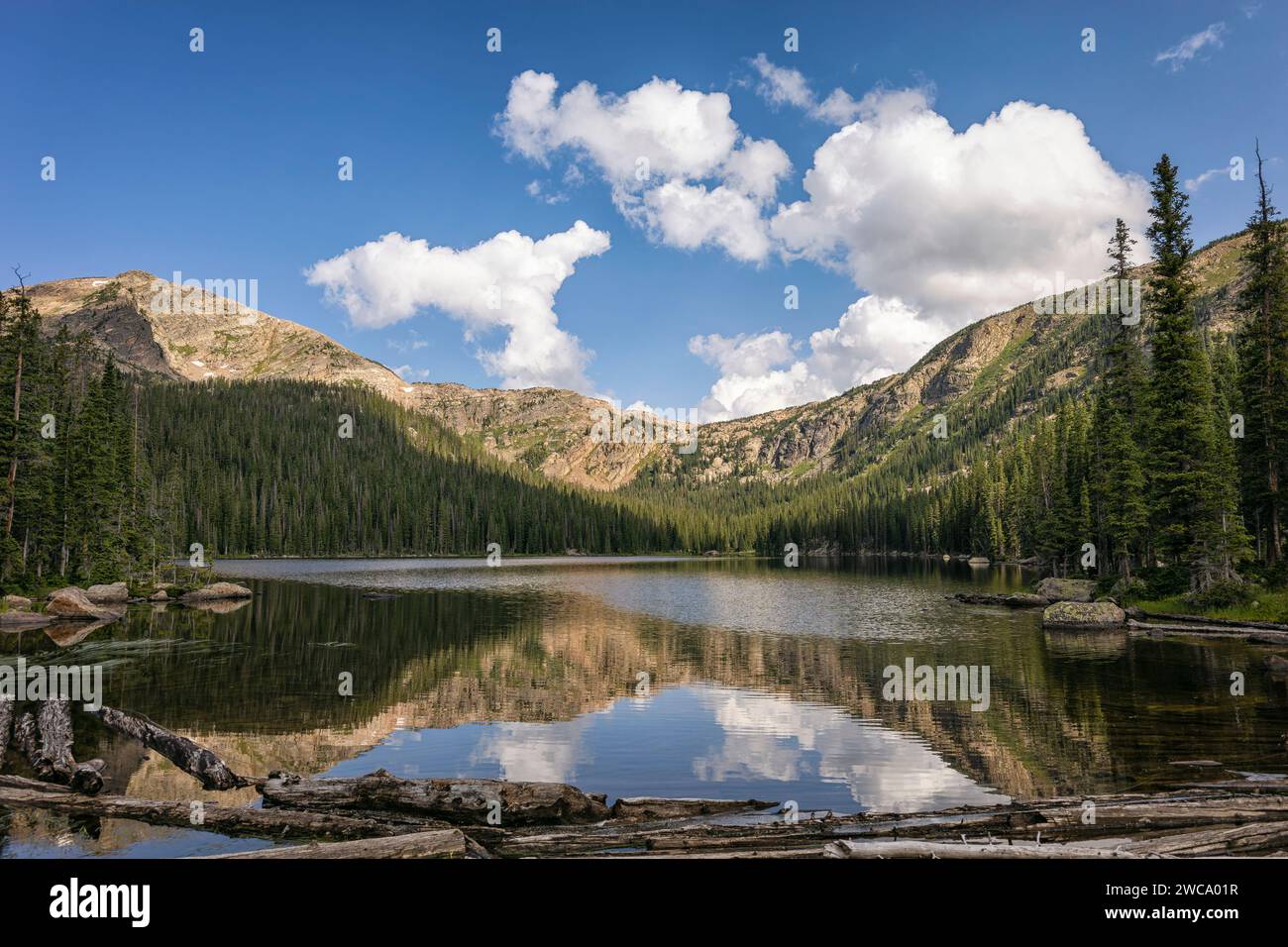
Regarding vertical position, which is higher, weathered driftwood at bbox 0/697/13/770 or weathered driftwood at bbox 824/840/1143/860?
weathered driftwood at bbox 824/840/1143/860

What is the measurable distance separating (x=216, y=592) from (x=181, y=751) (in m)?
60.8

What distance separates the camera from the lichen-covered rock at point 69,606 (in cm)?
5293

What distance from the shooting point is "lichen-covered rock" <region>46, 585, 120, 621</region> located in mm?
52928

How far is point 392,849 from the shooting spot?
37.6 feet

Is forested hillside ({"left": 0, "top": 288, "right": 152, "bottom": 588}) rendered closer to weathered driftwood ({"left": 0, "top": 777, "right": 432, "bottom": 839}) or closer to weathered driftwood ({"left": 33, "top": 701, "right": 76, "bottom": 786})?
weathered driftwood ({"left": 33, "top": 701, "right": 76, "bottom": 786})

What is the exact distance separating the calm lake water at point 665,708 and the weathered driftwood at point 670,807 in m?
2.09

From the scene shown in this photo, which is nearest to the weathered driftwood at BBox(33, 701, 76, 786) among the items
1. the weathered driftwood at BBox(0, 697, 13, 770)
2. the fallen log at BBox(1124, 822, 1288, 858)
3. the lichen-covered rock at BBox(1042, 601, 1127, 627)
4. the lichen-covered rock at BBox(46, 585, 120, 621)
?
the weathered driftwood at BBox(0, 697, 13, 770)

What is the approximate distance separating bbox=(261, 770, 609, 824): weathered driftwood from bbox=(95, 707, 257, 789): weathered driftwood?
2.87 meters

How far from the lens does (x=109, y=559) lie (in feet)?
220

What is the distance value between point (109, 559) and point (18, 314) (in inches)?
953
